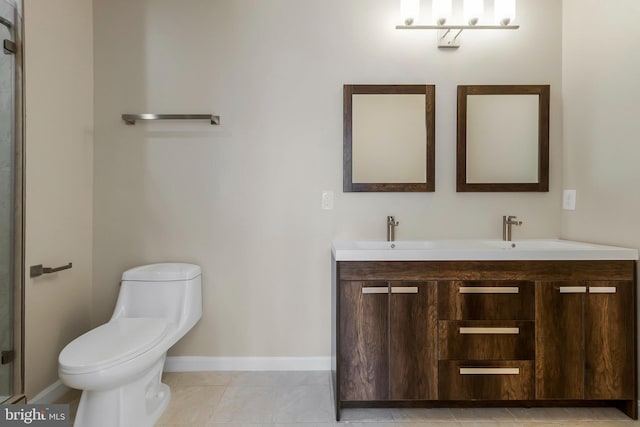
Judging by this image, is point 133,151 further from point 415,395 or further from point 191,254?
point 415,395

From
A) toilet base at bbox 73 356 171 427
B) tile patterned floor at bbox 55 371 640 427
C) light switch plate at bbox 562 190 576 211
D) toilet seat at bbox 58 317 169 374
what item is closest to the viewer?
toilet seat at bbox 58 317 169 374

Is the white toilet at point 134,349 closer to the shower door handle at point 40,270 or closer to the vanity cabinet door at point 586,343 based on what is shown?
the shower door handle at point 40,270

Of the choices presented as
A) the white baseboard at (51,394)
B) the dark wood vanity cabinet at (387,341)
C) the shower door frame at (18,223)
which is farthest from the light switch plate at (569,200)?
the white baseboard at (51,394)

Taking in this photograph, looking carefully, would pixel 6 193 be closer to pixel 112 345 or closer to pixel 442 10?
pixel 112 345

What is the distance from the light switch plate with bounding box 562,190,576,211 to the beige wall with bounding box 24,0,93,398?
3.05 metres

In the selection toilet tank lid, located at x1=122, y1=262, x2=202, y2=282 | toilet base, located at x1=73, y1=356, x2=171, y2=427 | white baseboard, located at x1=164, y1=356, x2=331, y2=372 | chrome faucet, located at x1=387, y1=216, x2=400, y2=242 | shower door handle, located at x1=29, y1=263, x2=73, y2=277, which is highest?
chrome faucet, located at x1=387, y1=216, x2=400, y2=242

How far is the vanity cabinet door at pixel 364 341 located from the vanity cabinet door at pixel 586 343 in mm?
769

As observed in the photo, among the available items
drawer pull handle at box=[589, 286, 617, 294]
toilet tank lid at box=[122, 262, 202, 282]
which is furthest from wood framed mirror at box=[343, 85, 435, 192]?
toilet tank lid at box=[122, 262, 202, 282]

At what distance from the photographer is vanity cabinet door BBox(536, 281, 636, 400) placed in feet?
5.34

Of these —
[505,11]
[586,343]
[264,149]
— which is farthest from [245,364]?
[505,11]

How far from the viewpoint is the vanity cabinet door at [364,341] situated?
5.36ft

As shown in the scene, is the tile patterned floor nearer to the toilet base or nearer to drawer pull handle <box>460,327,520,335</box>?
the toilet base

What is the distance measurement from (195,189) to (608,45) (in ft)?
8.32

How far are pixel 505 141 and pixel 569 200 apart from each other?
1.79 feet
